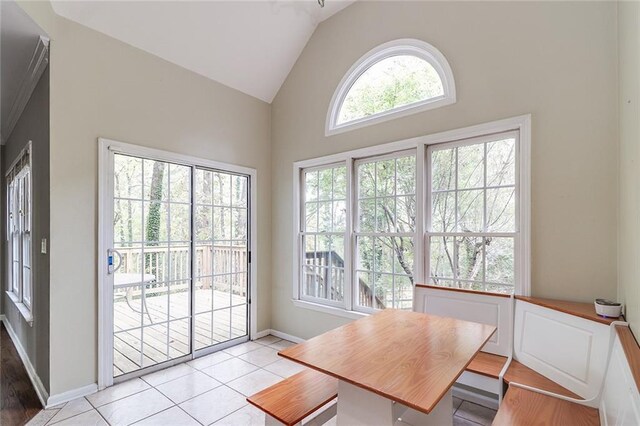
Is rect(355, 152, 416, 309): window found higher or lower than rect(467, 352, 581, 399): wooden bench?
higher

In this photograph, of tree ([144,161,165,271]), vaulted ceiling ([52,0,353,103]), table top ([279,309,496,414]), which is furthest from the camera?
tree ([144,161,165,271])

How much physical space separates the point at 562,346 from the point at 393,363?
131 centimetres

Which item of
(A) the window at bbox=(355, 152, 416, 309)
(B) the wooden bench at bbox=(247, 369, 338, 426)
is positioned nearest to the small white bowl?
(A) the window at bbox=(355, 152, 416, 309)

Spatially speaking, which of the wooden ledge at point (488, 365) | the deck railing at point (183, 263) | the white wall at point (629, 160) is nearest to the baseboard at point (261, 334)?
the deck railing at point (183, 263)

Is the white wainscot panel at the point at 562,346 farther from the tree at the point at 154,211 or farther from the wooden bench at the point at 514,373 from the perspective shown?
the tree at the point at 154,211

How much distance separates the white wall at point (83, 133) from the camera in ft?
8.16

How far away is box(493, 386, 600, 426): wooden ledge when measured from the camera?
1.55 meters

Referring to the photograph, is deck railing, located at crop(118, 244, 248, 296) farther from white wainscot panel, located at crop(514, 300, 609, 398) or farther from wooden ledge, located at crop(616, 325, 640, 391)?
wooden ledge, located at crop(616, 325, 640, 391)

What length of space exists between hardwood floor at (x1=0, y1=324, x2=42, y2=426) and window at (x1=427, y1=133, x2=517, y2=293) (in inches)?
136

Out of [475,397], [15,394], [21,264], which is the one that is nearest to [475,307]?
[475,397]

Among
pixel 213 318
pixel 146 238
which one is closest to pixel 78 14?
pixel 146 238

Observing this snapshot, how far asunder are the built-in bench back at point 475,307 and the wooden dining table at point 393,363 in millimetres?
538

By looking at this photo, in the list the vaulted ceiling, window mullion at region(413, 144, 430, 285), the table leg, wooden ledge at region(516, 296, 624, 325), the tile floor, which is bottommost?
the tile floor

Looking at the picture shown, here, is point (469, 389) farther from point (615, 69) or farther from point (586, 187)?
point (615, 69)
